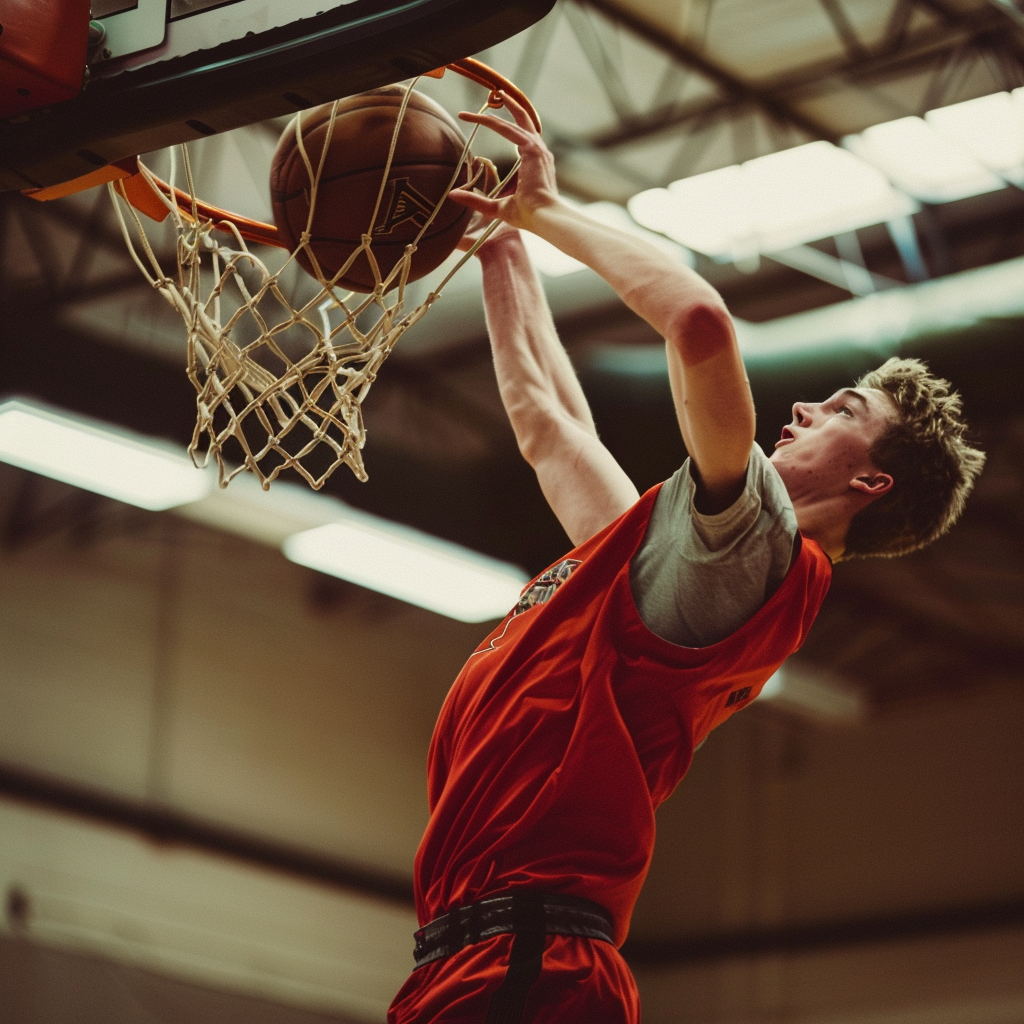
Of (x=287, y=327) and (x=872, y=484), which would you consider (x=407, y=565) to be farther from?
(x=872, y=484)

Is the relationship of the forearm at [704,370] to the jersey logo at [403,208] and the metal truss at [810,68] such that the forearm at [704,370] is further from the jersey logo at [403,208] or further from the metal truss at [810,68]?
the metal truss at [810,68]

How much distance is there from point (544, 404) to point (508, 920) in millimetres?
1149

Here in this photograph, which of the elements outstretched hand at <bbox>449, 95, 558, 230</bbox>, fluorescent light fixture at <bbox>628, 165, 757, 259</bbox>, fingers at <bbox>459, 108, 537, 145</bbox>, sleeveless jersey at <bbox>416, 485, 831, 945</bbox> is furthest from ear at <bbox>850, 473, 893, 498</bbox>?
fluorescent light fixture at <bbox>628, 165, 757, 259</bbox>

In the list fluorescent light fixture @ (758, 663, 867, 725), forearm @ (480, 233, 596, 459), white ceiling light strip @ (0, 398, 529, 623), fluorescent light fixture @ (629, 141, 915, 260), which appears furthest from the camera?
fluorescent light fixture @ (758, 663, 867, 725)

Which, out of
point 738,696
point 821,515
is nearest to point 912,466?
point 821,515

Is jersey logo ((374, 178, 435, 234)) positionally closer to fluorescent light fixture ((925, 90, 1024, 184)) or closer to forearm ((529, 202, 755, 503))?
forearm ((529, 202, 755, 503))

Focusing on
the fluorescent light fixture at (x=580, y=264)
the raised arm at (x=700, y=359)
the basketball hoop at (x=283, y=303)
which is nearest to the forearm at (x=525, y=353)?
the basketball hoop at (x=283, y=303)

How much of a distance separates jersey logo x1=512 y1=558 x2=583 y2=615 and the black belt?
0.50 m

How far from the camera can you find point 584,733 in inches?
91.9

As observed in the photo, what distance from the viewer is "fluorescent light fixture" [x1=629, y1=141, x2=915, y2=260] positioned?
6684 millimetres

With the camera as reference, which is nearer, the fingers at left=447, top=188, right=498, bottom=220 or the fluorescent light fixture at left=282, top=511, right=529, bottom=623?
the fingers at left=447, top=188, right=498, bottom=220

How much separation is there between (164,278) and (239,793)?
637 centimetres

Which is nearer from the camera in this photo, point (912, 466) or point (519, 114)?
point (912, 466)

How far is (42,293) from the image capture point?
715 cm
